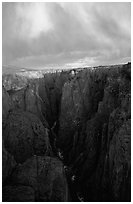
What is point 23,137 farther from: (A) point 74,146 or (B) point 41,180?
(A) point 74,146

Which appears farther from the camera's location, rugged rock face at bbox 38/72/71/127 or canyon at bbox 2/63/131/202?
rugged rock face at bbox 38/72/71/127

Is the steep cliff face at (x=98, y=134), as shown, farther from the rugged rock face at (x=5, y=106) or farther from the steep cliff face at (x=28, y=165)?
the rugged rock face at (x=5, y=106)

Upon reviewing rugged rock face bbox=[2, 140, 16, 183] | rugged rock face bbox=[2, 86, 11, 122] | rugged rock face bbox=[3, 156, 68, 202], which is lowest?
rugged rock face bbox=[3, 156, 68, 202]

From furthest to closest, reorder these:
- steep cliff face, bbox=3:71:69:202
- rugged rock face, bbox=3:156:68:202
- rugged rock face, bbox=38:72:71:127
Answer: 1. rugged rock face, bbox=38:72:71:127
2. rugged rock face, bbox=3:156:68:202
3. steep cliff face, bbox=3:71:69:202

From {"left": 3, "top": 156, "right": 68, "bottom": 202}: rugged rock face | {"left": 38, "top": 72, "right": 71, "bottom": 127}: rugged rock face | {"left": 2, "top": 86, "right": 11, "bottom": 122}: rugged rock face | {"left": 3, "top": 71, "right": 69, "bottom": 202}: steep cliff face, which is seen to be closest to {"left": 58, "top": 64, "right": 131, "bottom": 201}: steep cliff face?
{"left": 3, "top": 71, "right": 69, "bottom": 202}: steep cliff face

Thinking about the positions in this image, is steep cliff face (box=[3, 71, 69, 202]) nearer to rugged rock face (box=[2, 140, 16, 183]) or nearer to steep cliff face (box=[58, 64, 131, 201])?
rugged rock face (box=[2, 140, 16, 183])

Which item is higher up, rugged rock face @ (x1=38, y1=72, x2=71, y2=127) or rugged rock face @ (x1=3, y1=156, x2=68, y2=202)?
rugged rock face @ (x1=38, y1=72, x2=71, y2=127)

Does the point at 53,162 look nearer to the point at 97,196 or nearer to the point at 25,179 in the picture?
the point at 25,179

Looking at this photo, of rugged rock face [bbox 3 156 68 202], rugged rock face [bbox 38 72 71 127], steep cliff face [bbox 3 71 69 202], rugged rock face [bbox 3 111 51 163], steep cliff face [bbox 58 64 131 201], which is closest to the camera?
steep cliff face [bbox 3 71 69 202]

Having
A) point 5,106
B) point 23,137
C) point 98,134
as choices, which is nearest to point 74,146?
point 98,134
